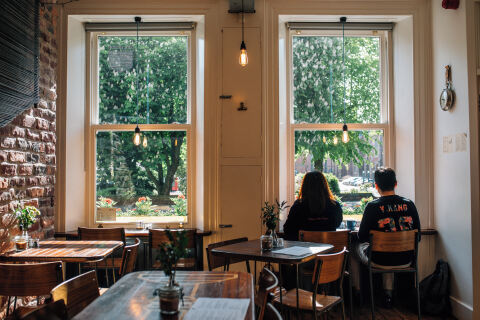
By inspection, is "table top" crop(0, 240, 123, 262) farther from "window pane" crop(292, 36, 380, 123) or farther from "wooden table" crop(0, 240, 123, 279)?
"window pane" crop(292, 36, 380, 123)

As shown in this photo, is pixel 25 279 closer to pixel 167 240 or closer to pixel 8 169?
pixel 8 169

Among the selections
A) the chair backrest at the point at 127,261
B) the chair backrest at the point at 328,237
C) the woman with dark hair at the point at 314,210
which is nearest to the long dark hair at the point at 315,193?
the woman with dark hair at the point at 314,210

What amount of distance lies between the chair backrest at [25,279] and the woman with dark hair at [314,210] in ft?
6.87

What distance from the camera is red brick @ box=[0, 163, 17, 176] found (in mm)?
3496

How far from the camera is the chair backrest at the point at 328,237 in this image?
3697mm

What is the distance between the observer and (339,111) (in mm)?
5020

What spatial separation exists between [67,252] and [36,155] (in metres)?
1.20

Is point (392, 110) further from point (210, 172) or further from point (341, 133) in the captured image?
point (210, 172)

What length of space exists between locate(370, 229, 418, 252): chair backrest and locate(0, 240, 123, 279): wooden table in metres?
2.06

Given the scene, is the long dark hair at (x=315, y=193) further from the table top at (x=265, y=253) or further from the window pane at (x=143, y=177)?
the window pane at (x=143, y=177)

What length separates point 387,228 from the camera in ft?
12.4

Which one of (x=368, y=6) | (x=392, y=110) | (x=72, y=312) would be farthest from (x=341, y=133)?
(x=72, y=312)

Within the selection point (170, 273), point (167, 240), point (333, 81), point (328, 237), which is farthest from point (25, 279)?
Result: point (333, 81)

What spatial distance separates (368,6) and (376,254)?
265 centimetres
